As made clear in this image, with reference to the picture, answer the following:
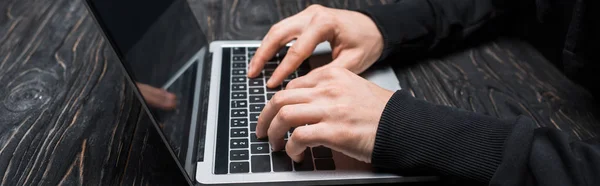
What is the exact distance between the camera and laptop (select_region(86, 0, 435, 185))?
55 cm

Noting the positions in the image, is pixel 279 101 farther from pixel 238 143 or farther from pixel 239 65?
pixel 239 65

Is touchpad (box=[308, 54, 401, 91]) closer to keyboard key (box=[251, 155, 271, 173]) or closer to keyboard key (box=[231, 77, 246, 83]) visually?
keyboard key (box=[231, 77, 246, 83])

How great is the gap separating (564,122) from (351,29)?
0.31m

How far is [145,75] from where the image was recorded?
570 mm

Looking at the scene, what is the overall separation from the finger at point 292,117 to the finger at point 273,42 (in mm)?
178

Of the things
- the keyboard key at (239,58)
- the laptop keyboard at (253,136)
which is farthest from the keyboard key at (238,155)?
the keyboard key at (239,58)

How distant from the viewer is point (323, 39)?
0.76m

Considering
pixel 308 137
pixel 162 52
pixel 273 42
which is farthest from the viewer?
pixel 273 42

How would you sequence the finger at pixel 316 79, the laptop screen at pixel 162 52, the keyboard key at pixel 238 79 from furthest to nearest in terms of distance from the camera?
the keyboard key at pixel 238 79 → the finger at pixel 316 79 → the laptop screen at pixel 162 52

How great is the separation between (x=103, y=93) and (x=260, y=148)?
0.28 meters

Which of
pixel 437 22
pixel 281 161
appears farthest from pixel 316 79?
pixel 437 22

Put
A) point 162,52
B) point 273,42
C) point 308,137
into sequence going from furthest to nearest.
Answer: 1. point 273,42
2. point 162,52
3. point 308,137

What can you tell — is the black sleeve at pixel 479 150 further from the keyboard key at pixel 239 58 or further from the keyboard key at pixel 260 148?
the keyboard key at pixel 239 58

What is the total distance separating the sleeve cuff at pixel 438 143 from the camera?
0.56 metres
